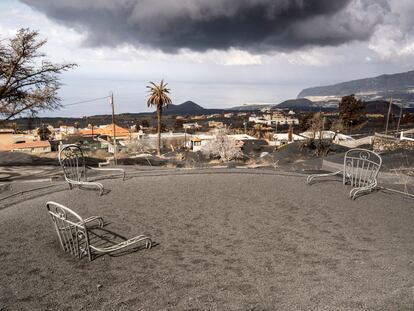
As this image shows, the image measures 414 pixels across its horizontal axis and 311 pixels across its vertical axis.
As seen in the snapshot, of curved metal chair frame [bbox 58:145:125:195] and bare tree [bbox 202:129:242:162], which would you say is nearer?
curved metal chair frame [bbox 58:145:125:195]

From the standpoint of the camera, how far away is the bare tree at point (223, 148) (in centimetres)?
3271

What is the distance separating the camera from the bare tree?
107 feet

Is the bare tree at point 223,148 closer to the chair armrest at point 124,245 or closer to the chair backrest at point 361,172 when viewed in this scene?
the chair backrest at point 361,172

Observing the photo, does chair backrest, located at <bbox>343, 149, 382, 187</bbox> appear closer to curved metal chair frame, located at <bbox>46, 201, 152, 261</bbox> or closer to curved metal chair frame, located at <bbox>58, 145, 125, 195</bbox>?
curved metal chair frame, located at <bbox>46, 201, 152, 261</bbox>

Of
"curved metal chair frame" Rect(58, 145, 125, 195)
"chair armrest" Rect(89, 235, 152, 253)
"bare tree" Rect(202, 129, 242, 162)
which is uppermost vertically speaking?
"curved metal chair frame" Rect(58, 145, 125, 195)

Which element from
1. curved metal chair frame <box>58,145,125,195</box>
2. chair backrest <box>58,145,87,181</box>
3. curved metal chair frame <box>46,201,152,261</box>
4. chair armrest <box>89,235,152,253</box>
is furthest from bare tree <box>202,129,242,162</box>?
curved metal chair frame <box>46,201,152,261</box>

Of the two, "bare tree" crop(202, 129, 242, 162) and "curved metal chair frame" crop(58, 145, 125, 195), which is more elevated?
"curved metal chair frame" crop(58, 145, 125, 195)

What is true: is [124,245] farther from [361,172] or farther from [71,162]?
[361,172]

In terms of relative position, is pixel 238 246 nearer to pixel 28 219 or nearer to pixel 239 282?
pixel 239 282

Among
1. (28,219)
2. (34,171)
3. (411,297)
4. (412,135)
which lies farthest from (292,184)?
(412,135)

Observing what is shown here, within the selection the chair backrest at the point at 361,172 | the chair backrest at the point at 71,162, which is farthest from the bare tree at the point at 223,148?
the chair backrest at the point at 71,162

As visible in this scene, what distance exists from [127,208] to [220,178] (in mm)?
3029

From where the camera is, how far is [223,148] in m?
33.9

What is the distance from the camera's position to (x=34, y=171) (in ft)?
40.4
